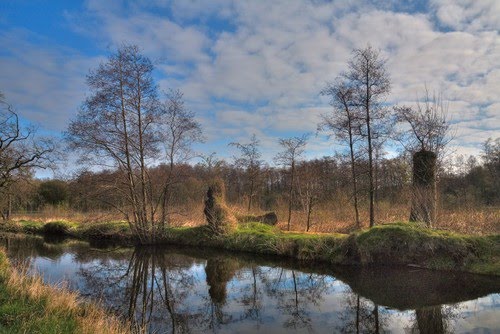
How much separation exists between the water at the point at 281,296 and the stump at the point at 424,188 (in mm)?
3604

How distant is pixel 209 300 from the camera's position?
428 inches

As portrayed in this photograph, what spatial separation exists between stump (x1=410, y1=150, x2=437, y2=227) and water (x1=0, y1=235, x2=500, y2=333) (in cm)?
360

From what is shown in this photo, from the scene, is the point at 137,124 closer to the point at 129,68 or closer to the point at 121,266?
the point at 129,68

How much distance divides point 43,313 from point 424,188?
13871 mm

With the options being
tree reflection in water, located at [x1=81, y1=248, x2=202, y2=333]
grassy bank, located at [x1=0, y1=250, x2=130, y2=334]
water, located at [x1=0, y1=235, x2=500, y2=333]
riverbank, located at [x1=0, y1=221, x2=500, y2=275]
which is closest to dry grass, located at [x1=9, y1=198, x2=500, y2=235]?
riverbank, located at [x1=0, y1=221, x2=500, y2=275]

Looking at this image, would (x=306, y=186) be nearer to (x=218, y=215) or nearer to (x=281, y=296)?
(x=218, y=215)

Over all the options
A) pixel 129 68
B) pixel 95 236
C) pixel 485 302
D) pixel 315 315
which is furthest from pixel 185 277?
pixel 95 236

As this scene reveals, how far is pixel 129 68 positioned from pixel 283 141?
9403 millimetres

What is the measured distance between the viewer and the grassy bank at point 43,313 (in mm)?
6121

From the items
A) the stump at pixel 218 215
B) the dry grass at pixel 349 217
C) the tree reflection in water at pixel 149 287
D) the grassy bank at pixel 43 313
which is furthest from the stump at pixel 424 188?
the grassy bank at pixel 43 313

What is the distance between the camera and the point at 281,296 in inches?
435

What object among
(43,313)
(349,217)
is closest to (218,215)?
(349,217)

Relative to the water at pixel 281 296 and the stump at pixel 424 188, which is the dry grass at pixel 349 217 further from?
the water at pixel 281 296

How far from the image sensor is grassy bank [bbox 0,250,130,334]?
6.12 metres
